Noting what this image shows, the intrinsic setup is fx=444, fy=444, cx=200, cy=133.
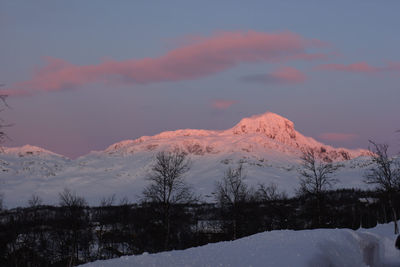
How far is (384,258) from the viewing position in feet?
106

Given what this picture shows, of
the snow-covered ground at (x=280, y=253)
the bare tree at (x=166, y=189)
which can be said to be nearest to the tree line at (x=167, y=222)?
the bare tree at (x=166, y=189)

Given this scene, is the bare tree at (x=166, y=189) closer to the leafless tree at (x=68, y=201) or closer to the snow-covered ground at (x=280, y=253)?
the snow-covered ground at (x=280, y=253)

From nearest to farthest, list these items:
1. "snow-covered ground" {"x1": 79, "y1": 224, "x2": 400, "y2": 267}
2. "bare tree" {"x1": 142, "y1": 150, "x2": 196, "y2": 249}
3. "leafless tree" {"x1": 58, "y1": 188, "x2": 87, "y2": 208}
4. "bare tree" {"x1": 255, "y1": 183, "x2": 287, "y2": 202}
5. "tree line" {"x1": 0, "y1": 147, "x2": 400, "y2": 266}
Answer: "snow-covered ground" {"x1": 79, "y1": 224, "x2": 400, "y2": 267}
"bare tree" {"x1": 142, "y1": 150, "x2": 196, "y2": 249}
"tree line" {"x1": 0, "y1": 147, "x2": 400, "y2": 266}
"bare tree" {"x1": 255, "y1": 183, "x2": 287, "y2": 202}
"leafless tree" {"x1": 58, "y1": 188, "x2": 87, "y2": 208}

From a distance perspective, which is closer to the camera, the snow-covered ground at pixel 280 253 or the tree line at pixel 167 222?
the snow-covered ground at pixel 280 253

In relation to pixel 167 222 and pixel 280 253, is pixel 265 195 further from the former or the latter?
pixel 280 253

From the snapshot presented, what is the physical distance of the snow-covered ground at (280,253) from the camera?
20531mm

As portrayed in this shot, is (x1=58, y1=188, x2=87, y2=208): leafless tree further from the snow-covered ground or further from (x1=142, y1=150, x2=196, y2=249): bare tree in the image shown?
the snow-covered ground

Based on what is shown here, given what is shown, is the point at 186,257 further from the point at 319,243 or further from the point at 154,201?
the point at 154,201

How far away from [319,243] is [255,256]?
14.4ft

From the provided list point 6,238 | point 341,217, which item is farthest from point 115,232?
point 341,217

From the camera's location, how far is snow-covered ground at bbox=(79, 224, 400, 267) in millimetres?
20531

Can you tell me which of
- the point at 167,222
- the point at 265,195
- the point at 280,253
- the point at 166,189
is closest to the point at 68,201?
the point at 265,195

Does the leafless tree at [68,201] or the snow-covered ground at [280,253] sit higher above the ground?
the leafless tree at [68,201]

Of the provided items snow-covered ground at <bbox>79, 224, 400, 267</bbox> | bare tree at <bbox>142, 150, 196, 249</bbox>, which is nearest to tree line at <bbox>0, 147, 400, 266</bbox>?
bare tree at <bbox>142, 150, 196, 249</bbox>
